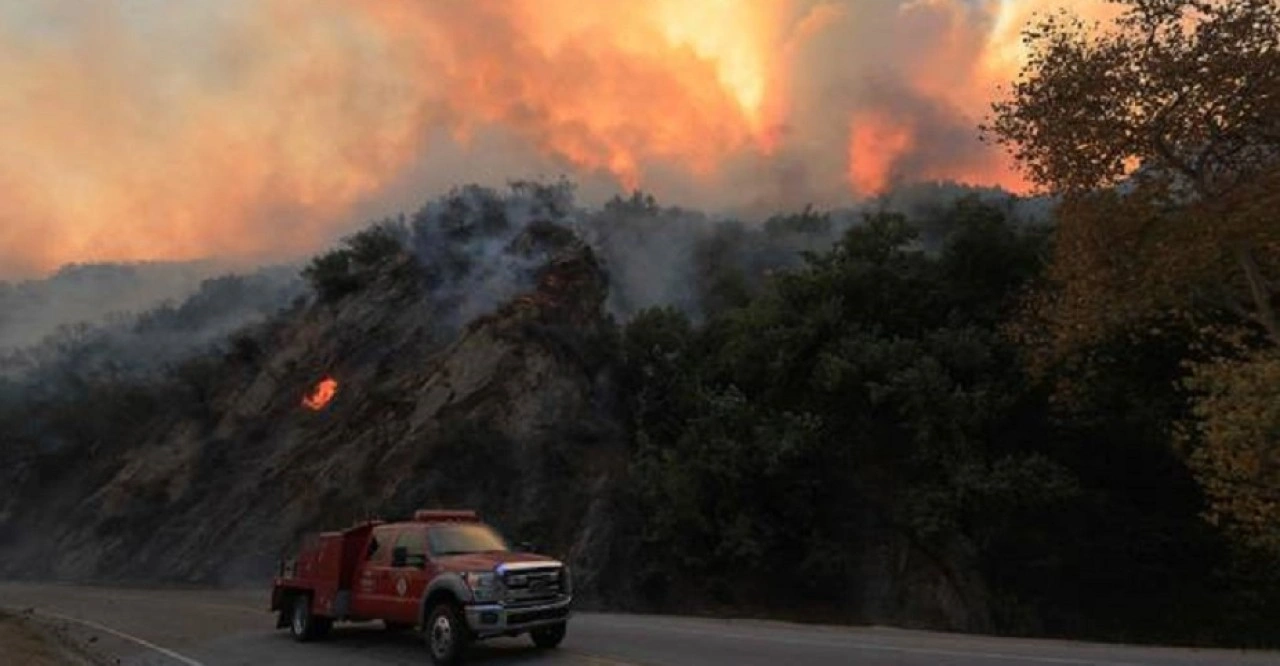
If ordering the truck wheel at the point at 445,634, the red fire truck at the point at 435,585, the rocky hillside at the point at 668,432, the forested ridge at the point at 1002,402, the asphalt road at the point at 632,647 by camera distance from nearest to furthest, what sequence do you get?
the asphalt road at the point at 632,647 → the truck wheel at the point at 445,634 → the red fire truck at the point at 435,585 → the forested ridge at the point at 1002,402 → the rocky hillside at the point at 668,432

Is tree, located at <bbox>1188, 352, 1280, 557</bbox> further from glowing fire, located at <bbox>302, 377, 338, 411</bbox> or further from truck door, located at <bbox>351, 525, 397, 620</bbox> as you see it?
glowing fire, located at <bbox>302, 377, 338, 411</bbox>

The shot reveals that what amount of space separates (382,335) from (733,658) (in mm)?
36137

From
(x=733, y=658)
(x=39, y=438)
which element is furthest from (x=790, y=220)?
(x=733, y=658)

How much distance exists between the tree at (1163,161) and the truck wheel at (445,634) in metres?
17.0

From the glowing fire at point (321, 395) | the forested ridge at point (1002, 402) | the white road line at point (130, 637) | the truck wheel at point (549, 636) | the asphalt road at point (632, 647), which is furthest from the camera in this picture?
the glowing fire at point (321, 395)

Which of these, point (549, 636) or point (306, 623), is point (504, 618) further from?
point (306, 623)

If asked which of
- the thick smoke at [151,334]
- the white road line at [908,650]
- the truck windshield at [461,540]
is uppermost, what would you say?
the thick smoke at [151,334]

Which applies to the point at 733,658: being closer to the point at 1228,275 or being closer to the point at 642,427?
the point at 1228,275

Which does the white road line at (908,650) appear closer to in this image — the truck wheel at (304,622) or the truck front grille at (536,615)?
the truck front grille at (536,615)

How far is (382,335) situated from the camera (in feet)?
155

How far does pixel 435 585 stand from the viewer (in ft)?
49.1

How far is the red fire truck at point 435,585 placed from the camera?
567 inches

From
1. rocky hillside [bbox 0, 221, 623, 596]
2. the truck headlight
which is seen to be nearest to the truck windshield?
the truck headlight

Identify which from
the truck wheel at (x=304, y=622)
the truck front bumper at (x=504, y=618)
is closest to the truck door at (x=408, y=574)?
the truck front bumper at (x=504, y=618)
